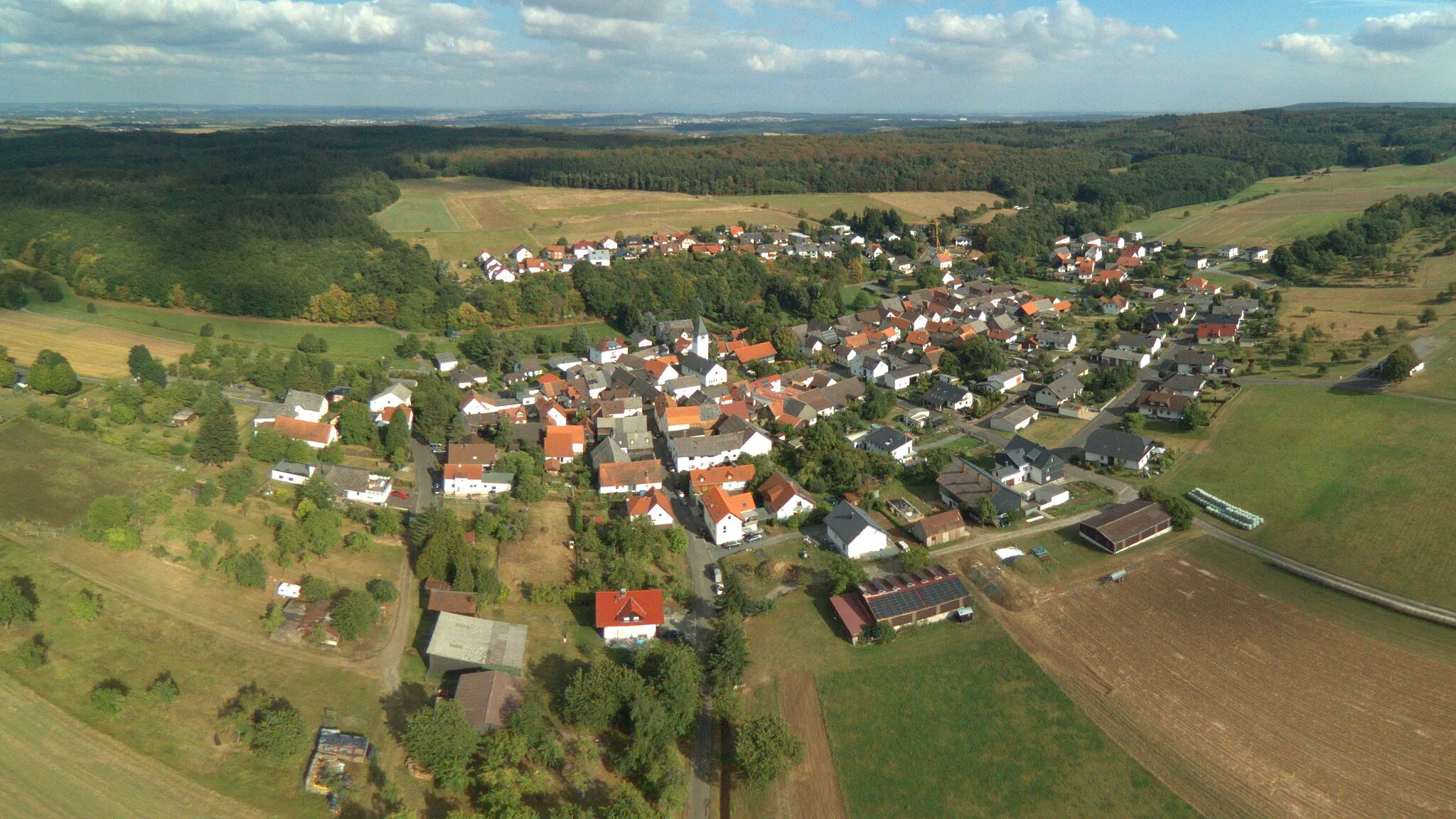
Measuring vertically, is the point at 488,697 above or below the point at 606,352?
below

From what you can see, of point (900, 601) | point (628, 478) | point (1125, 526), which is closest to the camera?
point (900, 601)

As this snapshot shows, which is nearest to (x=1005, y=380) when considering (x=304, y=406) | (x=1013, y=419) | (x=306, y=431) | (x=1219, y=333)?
(x=1013, y=419)

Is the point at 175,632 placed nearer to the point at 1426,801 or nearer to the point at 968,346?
the point at 1426,801

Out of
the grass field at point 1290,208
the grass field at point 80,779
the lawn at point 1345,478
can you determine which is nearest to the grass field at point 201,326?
the grass field at point 80,779

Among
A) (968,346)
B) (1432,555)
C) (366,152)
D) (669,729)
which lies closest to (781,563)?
(669,729)

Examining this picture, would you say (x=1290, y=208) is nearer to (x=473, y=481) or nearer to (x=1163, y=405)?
(x=1163, y=405)
